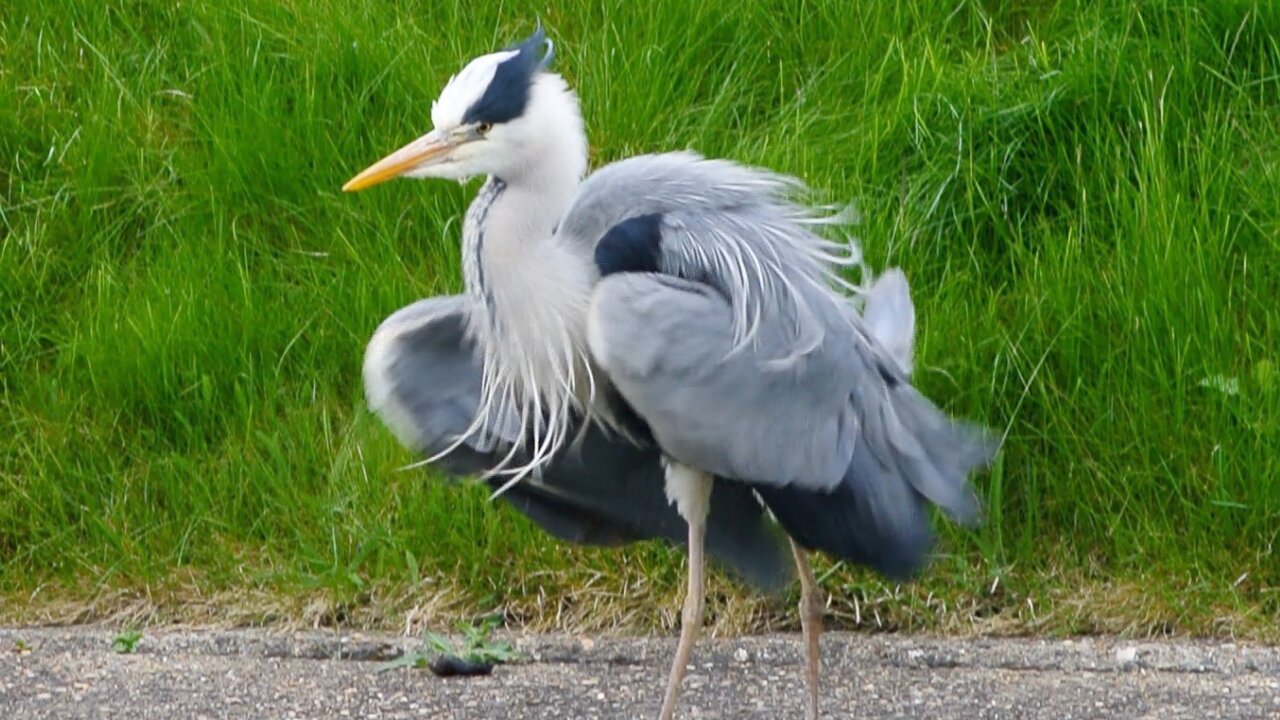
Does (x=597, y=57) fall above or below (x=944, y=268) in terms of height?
above

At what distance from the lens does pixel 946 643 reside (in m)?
4.62

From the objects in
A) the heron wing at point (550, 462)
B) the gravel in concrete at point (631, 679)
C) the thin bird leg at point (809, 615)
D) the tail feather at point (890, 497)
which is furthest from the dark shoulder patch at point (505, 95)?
the gravel in concrete at point (631, 679)

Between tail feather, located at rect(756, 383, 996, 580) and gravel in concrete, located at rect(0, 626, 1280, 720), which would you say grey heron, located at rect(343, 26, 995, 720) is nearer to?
tail feather, located at rect(756, 383, 996, 580)

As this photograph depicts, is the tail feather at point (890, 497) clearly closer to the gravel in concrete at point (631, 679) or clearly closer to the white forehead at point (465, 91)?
the gravel in concrete at point (631, 679)

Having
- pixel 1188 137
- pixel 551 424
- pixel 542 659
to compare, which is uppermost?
pixel 1188 137

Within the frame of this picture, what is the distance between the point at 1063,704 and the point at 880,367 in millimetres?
852

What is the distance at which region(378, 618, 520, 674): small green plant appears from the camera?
4516mm

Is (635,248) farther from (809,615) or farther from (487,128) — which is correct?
(809,615)

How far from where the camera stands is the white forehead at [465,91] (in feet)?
12.2

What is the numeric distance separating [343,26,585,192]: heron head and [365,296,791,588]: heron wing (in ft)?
1.56

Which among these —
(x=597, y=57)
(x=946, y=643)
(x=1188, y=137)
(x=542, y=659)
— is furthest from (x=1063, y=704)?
(x=597, y=57)

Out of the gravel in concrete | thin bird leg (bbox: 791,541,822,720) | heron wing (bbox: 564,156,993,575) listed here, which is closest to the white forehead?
heron wing (bbox: 564,156,993,575)

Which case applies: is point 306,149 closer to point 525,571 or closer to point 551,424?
point 525,571

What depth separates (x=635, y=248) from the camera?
382cm
